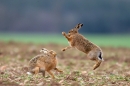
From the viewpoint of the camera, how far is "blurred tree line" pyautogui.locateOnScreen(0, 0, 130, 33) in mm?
45500

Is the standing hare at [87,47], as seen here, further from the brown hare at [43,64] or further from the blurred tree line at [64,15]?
the blurred tree line at [64,15]

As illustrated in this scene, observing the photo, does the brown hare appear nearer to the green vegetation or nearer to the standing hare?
the standing hare

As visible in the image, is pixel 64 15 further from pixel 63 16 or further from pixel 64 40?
pixel 64 40

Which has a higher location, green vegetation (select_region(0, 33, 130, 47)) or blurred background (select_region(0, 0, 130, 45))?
blurred background (select_region(0, 0, 130, 45))

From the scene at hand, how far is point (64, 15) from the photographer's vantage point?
1863 inches

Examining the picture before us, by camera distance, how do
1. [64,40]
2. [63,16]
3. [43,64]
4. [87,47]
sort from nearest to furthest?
[43,64] < [87,47] < [64,40] < [63,16]

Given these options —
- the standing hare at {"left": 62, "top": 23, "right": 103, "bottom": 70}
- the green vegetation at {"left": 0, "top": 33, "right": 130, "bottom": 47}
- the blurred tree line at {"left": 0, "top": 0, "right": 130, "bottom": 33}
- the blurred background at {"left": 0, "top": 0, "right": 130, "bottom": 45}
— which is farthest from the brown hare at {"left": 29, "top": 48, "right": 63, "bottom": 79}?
the blurred tree line at {"left": 0, "top": 0, "right": 130, "bottom": 33}

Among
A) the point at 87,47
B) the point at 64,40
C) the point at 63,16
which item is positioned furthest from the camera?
the point at 63,16

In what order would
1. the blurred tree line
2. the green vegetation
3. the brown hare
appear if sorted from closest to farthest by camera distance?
the brown hare → the green vegetation → the blurred tree line

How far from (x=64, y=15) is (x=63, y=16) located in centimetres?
16

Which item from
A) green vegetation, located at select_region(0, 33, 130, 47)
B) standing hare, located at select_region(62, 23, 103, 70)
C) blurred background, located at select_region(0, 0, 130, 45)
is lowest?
standing hare, located at select_region(62, 23, 103, 70)

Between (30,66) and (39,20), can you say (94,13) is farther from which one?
(30,66)

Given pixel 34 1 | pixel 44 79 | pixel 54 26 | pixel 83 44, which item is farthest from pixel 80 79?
pixel 34 1

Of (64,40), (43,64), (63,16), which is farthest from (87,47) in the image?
(63,16)
